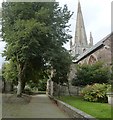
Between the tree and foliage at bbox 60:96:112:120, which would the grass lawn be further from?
the tree

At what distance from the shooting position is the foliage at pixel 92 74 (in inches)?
1462

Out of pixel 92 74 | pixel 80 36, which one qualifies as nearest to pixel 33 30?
pixel 92 74

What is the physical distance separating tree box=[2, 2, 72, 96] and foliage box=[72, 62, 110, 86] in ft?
23.5

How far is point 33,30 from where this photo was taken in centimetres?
2631

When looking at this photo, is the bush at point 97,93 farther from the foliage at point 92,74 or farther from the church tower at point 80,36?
the church tower at point 80,36

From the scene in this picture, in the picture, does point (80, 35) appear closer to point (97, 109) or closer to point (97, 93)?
point (97, 93)

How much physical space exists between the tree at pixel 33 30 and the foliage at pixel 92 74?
7171mm

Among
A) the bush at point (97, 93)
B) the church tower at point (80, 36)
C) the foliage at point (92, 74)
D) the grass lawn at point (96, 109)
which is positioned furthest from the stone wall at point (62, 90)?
the church tower at point (80, 36)

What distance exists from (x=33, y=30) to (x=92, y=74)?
14.2 metres

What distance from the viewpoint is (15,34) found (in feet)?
89.7

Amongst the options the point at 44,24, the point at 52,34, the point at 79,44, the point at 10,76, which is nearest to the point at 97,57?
the point at 10,76

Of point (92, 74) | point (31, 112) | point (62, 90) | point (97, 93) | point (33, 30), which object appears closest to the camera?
point (31, 112)

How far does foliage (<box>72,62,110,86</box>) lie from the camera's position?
37.1 metres

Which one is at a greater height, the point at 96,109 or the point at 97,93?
the point at 97,93
